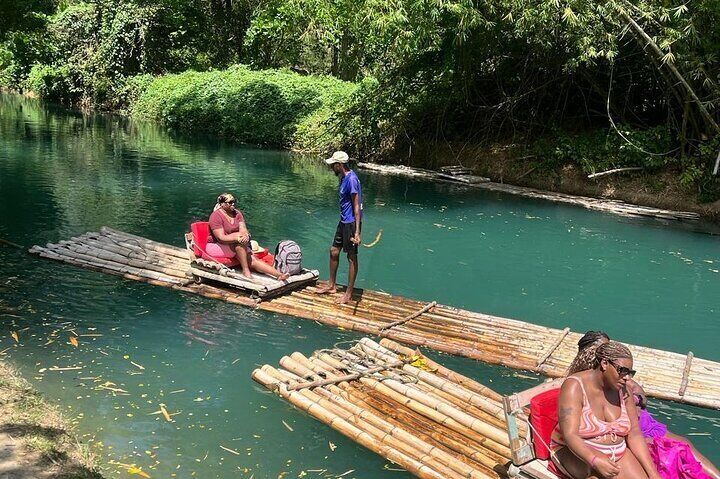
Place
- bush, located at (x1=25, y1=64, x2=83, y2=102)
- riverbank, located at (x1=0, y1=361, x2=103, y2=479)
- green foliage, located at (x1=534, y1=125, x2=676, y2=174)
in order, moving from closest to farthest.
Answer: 1. riverbank, located at (x1=0, y1=361, x2=103, y2=479)
2. green foliage, located at (x1=534, y1=125, x2=676, y2=174)
3. bush, located at (x1=25, y1=64, x2=83, y2=102)

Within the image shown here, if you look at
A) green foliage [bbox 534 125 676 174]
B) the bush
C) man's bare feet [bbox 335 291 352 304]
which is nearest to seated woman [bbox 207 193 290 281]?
man's bare feet [bbox 335 291 352 304]

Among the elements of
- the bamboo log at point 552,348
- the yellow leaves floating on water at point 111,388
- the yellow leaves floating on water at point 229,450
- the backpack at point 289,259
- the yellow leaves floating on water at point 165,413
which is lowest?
the yellow leaves floating on water at point 229,450

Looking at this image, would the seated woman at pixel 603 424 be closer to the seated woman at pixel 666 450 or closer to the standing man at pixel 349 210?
the seated woman at pixel 666 450

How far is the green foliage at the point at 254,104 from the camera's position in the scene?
25.2 m

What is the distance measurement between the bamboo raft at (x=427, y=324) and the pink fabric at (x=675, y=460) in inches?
86.2

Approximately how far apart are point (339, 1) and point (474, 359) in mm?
16944

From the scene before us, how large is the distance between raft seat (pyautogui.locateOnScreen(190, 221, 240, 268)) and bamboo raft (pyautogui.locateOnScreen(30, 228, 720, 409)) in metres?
0.34

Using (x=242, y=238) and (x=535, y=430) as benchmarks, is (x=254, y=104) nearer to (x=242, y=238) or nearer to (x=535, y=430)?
(x=242, y=238)

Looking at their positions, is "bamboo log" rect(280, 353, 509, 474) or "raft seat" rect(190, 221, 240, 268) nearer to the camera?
"bamboo log" rect(280, 353, 509, 474)

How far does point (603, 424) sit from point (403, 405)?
6.68 feet

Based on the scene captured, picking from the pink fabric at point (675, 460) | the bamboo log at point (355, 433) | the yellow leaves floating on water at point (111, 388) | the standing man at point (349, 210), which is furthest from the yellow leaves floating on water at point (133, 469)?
the standing man at point (349, 210)

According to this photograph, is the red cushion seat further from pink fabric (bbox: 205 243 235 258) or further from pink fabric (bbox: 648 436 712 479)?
pink fabric (bbox: 205 243 235 258)

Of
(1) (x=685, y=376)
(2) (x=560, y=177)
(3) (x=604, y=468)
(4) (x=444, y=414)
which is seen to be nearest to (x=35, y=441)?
(4) (x=444, y=414)

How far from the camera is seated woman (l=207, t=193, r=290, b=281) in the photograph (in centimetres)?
845
